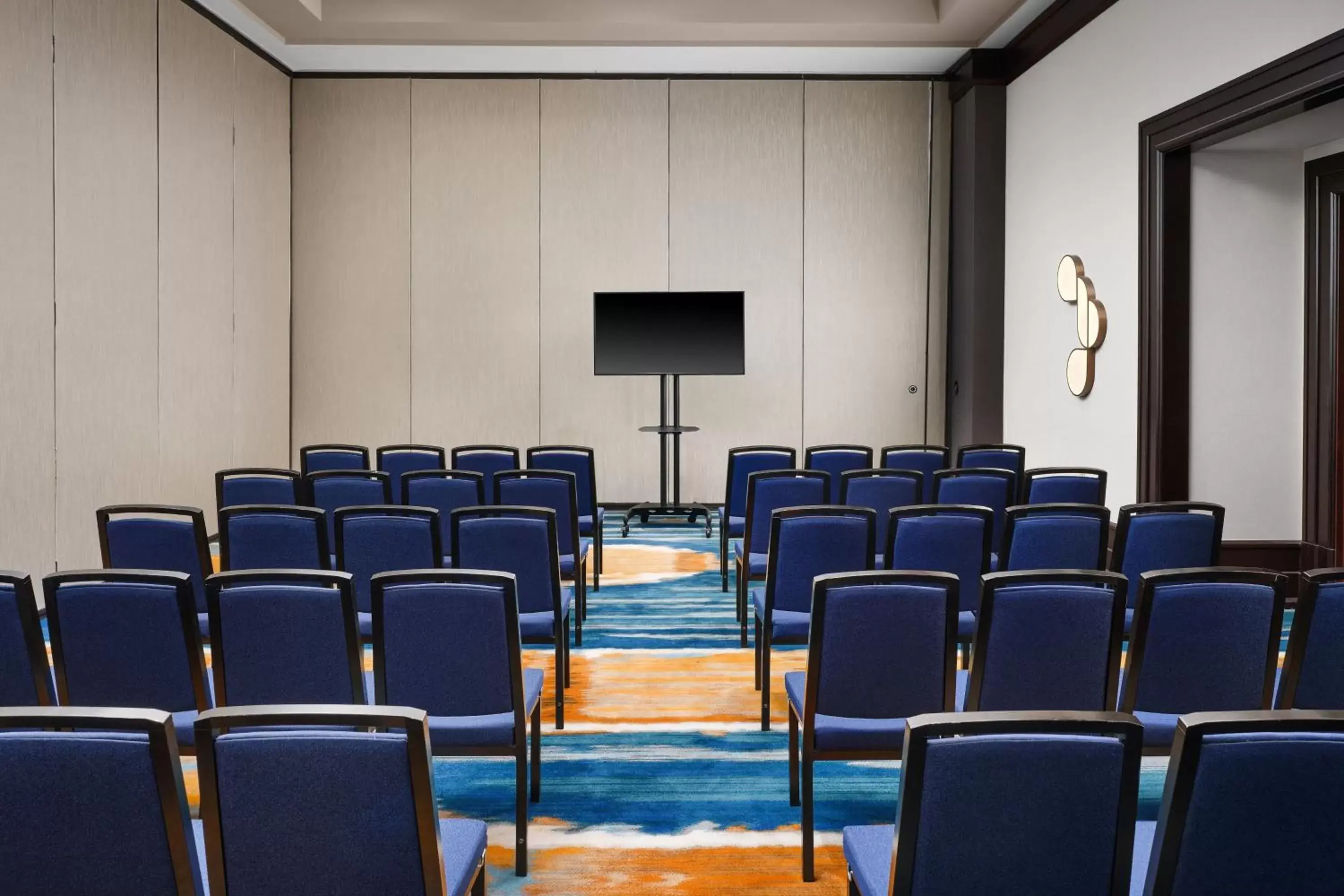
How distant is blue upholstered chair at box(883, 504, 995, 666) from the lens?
4.04 m

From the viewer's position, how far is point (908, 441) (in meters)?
10.8

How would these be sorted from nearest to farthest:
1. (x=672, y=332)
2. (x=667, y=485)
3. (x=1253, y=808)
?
(x=1253, y=808) → (x=672, y=332) → (x=667, y=485)

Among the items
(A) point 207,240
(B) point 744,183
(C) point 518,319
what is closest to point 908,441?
(B) point 744,183

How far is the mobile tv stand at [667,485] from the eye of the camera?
923 centimetres

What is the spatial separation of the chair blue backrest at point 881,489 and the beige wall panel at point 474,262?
5.84 metres

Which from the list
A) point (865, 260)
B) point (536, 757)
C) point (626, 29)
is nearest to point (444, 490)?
point (536, 757)

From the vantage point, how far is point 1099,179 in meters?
7.87

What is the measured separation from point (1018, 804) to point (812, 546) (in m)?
2.42

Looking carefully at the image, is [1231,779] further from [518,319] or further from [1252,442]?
[518,319]

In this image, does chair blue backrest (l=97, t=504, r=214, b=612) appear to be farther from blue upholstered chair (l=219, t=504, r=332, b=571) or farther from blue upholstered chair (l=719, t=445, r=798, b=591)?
blue upholstered chair (l=719, t=445, r=798, b=591)

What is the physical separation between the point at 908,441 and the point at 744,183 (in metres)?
3.07

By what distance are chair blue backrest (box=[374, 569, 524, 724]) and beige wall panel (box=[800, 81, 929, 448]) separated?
8.15m

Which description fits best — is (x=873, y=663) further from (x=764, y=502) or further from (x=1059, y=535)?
(x=764, y=502)

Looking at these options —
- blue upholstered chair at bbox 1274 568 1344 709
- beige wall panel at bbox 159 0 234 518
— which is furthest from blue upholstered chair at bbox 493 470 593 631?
beige wall panel at bbox 159 0 234 518
